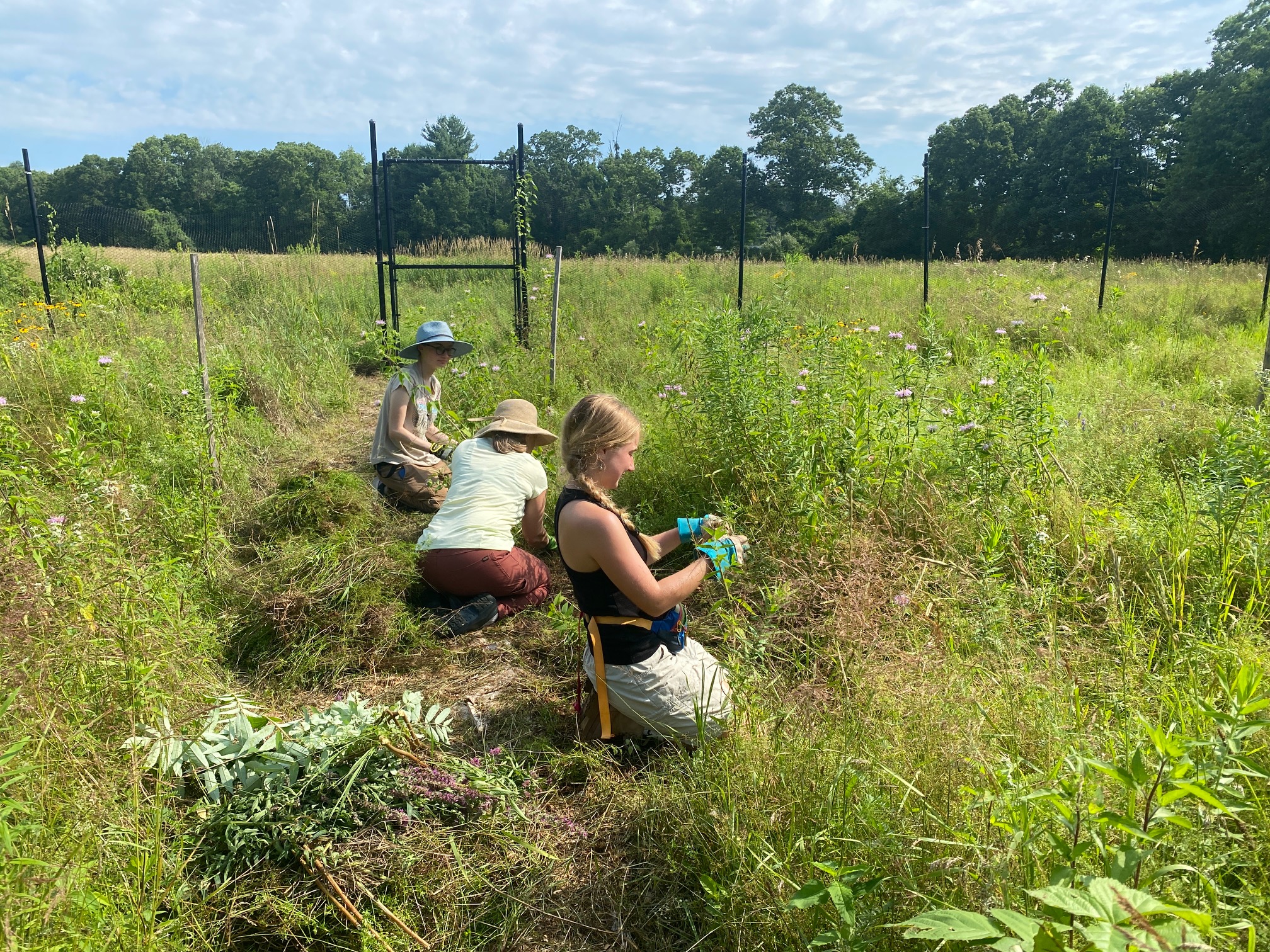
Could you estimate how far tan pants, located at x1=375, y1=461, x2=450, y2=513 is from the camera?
15.4ft

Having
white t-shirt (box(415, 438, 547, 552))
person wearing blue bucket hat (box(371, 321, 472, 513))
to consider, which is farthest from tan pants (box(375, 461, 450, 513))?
white t-shirt (box(415, 438, 547, 552))

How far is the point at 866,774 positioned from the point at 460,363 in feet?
17.1

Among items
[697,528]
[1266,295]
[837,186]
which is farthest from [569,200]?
[697,528]

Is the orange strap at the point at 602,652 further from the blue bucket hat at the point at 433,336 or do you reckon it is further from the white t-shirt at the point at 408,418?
the blue bucket hat at the point at 433,336

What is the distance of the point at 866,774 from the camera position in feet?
6.07

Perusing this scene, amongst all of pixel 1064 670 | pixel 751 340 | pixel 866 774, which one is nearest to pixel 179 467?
pixel 751 340

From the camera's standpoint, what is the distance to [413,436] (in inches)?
188

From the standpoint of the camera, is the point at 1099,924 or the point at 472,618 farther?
the point at 472,618

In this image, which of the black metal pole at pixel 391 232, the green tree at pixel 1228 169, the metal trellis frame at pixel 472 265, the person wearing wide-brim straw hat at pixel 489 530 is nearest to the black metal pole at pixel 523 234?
the metal trellis frame at pixel 472 265

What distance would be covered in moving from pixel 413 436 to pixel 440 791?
9.79 feet

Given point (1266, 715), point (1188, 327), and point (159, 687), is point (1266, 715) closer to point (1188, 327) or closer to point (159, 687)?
point (159, 687)

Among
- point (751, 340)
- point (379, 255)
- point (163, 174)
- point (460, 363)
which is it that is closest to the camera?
point (751, 340)

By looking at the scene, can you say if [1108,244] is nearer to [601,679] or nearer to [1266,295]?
[1266,295]

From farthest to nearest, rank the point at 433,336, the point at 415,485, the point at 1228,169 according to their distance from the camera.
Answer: the point at 1228,169 < the point at 433,336 < the point at 415,485
